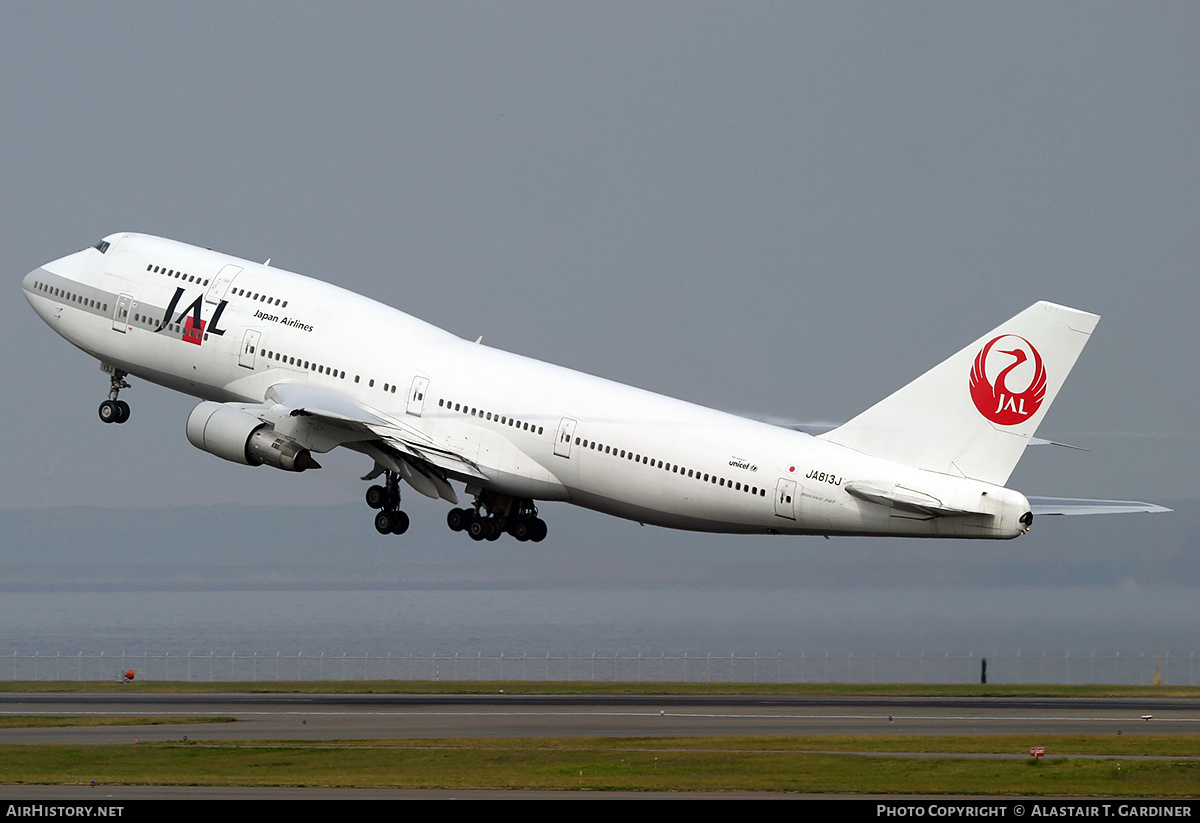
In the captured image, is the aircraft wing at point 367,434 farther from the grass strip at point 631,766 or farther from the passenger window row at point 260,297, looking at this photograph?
the grass strip at point 631,766

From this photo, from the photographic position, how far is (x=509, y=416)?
156ft

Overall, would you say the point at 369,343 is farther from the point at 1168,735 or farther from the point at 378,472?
the point at 1168,735

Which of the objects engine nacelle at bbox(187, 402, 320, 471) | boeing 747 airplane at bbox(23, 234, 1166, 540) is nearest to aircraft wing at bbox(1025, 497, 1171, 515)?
boeing 747 airplane at bbox(23, 234, 1166, 540)

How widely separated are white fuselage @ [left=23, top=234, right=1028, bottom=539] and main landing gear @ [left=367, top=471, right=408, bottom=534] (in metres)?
3.05

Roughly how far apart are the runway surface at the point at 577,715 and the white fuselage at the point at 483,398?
33.4 feet

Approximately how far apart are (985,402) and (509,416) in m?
14.4

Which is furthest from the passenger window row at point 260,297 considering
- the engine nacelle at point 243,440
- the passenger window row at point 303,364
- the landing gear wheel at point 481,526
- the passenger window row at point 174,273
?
the landing gear wheel at point 481,526

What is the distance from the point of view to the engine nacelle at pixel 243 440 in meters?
49.4

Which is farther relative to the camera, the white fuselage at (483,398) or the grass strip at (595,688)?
the grass strip at (595,688)
